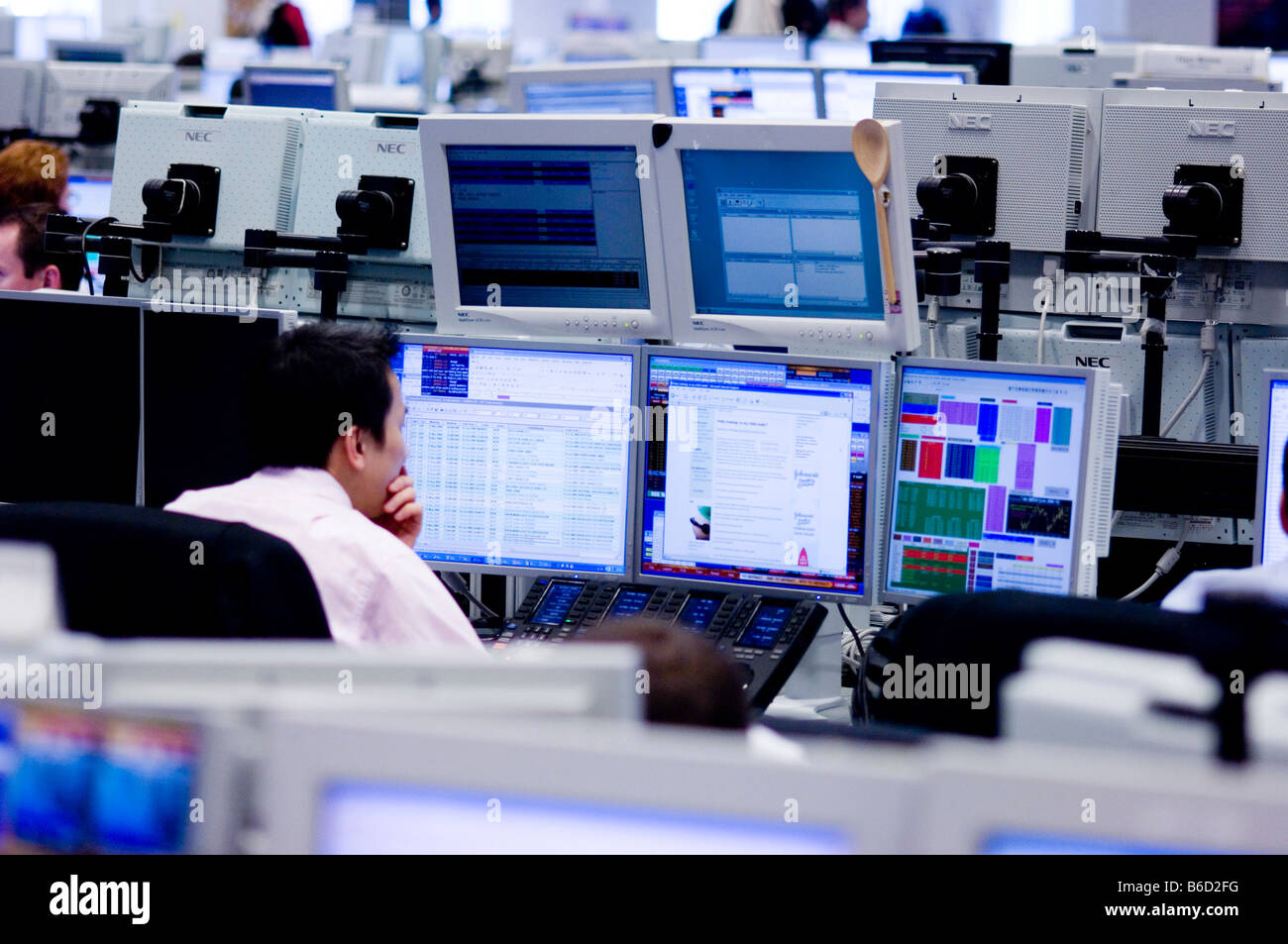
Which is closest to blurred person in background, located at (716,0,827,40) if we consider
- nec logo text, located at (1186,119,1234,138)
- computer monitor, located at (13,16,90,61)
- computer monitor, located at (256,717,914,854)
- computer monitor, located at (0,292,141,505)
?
computer monitor, located at (13,16,90,61)

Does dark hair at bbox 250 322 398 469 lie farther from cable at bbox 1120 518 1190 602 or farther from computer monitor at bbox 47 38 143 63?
computer monitor at bbox 47 38 143 63

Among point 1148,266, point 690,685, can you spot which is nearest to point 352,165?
point 1148,266

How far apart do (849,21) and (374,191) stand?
20.1 ft

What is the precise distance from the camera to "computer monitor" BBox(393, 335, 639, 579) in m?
2.62

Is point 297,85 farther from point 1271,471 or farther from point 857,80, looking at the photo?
point 1271,471

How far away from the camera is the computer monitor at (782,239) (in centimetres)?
243

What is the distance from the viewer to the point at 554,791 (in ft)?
3.02

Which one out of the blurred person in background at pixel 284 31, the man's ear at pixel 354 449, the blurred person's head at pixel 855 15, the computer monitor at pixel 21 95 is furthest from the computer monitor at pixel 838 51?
the man's ear at pixel 354 449

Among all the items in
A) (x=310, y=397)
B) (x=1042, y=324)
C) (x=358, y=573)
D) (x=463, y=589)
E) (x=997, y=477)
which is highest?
(x=1042, y=324)

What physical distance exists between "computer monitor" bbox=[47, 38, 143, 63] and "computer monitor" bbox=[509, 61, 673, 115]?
4053 mm

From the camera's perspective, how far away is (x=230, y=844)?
3.25ft

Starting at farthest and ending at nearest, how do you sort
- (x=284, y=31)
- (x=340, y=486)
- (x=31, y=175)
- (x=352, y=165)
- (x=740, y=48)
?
(x=284, y=31)
(x=740, y=48)
(x=31, y=175)
(x=352, y=165)
(x=340, y=486)

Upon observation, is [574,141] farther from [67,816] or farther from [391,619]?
[67,816]
